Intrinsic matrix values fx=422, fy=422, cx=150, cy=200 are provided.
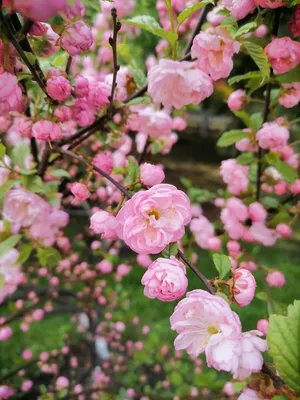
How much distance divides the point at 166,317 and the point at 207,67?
9.70 ft

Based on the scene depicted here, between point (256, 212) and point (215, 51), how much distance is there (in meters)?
0.80

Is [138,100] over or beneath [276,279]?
over

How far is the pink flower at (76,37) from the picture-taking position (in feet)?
2.42

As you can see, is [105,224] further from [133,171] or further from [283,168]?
[283,168]

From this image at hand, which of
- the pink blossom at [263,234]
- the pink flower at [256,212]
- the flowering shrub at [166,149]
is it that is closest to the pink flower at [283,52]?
the flowering shrub at [166,149]

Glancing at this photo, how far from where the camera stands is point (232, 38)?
2.75 feet

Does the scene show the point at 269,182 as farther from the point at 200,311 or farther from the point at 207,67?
the point at 200,311

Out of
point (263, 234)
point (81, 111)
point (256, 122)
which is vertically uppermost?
point (81, 111)

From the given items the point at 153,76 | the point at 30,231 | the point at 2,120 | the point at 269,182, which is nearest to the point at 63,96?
the point at 153,76

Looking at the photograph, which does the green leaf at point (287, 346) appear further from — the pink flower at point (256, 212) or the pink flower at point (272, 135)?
the pink flower at point (256, 212)

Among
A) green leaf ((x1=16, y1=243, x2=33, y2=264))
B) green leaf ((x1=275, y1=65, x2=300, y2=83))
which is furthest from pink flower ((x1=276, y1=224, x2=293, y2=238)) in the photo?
green leaf ((x1=16, y1=243, x2=33, y2=264))

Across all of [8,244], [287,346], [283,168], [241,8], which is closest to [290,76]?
[241,8]

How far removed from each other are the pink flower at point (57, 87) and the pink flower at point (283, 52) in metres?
0.42

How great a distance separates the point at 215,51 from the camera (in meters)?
0.86
